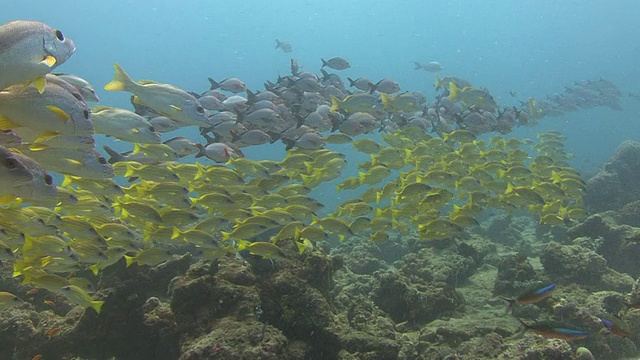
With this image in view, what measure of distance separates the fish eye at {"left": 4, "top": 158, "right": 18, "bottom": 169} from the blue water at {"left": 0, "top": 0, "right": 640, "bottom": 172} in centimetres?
13247

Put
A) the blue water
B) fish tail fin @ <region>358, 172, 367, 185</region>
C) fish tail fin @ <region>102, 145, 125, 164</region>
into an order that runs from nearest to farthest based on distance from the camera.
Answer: fish tail fin @ <region>102, 145, 125, 164</region> < fish tail fin @ <region>358, 172, 367, 185</region> < the blue water

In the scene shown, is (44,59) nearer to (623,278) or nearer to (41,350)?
(41,350)

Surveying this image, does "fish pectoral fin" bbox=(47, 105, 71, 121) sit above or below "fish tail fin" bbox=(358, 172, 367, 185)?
above

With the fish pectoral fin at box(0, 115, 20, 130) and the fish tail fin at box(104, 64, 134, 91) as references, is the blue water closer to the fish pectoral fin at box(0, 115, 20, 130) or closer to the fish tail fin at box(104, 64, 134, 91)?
the fish tail fin at box(104, 64, 134, 91)

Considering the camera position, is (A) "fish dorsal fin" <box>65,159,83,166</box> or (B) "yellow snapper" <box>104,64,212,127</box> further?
(B) "yellow snapper" <box>104,64,212,127</box>

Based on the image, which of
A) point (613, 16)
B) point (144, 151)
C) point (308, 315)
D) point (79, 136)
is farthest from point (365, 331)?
point (613, 16)

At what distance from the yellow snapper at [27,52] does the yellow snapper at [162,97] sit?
2440 millimetres

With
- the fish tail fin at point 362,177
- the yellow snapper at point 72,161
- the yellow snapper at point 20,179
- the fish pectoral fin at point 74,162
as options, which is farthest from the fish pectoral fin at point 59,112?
the fish tail fin at point 362,177

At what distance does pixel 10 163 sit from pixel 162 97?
9.33ft

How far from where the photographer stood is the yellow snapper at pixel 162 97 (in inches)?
209

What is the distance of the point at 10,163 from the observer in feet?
9.14

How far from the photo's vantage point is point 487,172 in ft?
32.2

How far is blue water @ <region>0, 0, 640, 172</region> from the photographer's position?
13600 centimetres

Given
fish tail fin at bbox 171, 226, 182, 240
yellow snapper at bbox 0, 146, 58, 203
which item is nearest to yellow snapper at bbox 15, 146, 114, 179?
yellow snapper at bbox 0, 146, 58, 203
